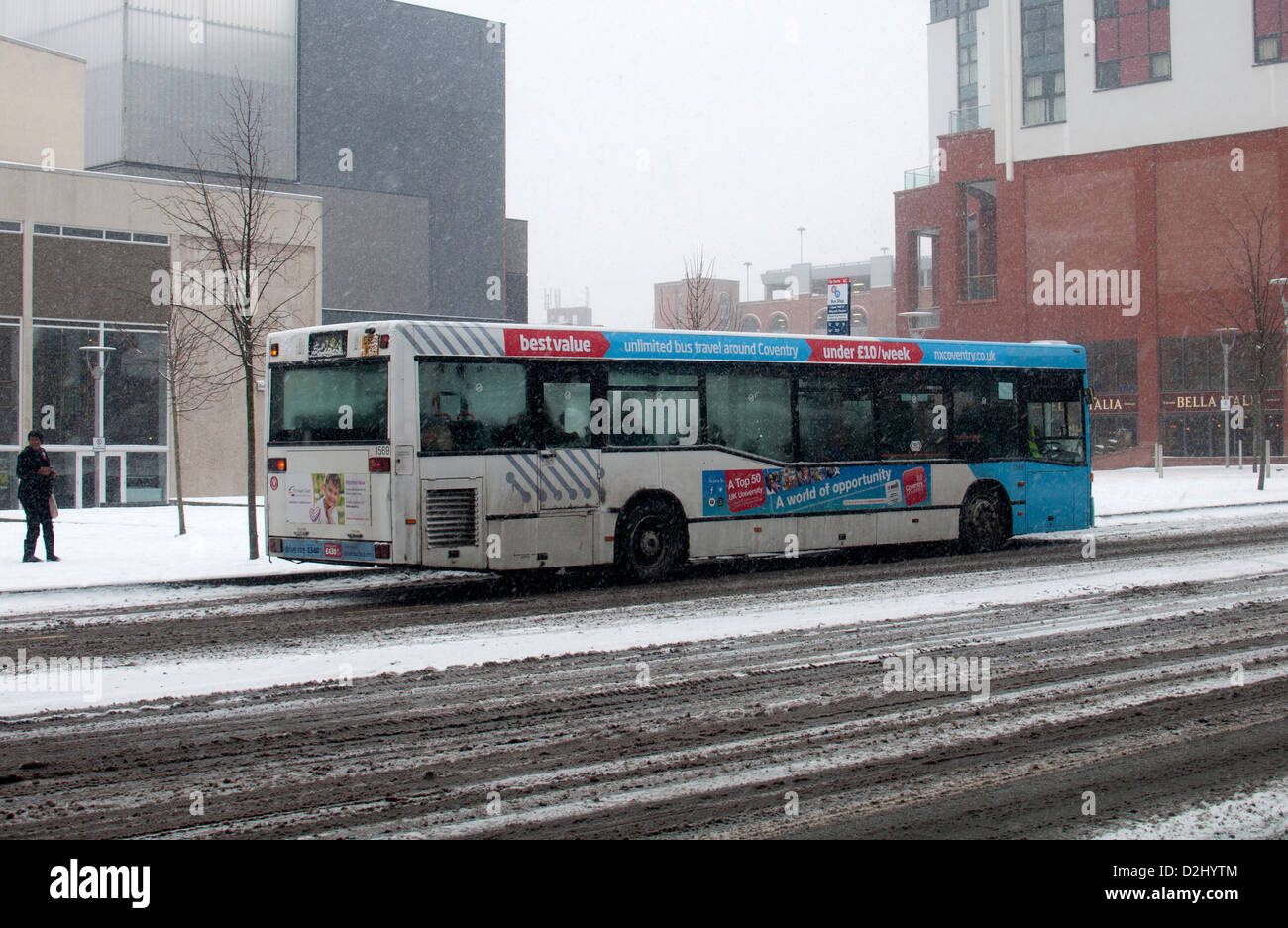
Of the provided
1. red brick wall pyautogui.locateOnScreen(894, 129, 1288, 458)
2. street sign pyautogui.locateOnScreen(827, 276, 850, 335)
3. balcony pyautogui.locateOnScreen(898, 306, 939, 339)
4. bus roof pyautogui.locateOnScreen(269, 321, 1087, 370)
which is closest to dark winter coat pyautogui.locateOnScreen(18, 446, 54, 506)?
bus roof pyautogui.locateOnScreen(269, 321, 1087, 370)

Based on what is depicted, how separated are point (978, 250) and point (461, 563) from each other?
53260 mm

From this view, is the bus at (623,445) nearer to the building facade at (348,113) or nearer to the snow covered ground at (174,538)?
the snow covered ground at (174,538)

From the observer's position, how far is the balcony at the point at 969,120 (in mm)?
60750

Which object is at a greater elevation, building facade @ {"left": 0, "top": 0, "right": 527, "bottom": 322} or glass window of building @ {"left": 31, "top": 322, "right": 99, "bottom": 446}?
building facade @ {"left": 0, "top": 0, "right": 527, "bottom": 322}

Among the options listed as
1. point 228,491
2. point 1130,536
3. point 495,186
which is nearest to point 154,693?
point 1130,536

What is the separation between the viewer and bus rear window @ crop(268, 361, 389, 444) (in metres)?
13.5

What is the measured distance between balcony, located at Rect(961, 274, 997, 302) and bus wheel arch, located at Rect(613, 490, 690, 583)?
4913cm

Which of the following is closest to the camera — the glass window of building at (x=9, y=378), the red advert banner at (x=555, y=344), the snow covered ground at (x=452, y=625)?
the snow covered ground at (x=452, y=625)

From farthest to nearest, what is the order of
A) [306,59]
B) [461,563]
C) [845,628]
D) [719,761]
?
[306,59]
[461,563]
[845,628]
[719,761]

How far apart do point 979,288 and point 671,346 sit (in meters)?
49.6

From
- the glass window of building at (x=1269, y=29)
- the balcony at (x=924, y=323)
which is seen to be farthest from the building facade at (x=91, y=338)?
the glass window of building at (x=1269, y=29)

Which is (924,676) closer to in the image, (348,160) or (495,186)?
(348,160)

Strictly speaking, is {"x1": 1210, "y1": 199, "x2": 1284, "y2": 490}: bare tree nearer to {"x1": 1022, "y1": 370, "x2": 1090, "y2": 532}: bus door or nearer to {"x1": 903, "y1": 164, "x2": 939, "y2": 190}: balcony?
{"x1": 903, "y1": 164, "x2": 939, "y2": 190}: balcony
